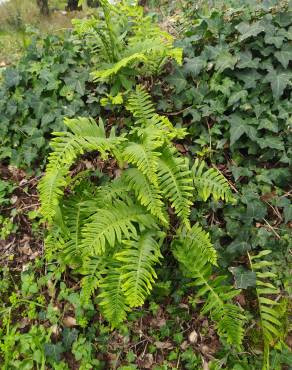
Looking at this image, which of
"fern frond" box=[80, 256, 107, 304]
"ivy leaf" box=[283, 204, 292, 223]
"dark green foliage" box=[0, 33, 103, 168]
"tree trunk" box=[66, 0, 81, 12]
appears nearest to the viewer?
"fern frond" box=[80, 256, 107, 304]

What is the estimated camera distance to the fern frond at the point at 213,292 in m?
2.71

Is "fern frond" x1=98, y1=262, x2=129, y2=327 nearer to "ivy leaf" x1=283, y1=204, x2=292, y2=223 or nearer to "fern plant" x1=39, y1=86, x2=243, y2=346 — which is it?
"fern plant" x1=39, y1=86, x2=243, y2=346

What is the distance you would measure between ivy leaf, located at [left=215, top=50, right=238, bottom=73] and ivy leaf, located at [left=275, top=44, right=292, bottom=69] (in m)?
0.36

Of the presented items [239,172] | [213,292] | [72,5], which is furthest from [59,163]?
[72,5]

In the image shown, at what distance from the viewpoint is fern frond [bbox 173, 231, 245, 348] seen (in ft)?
8.91

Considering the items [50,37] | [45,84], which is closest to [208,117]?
[45,84]

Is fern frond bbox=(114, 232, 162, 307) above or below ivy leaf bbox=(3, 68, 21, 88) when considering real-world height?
below

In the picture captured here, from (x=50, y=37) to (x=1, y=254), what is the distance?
2256 mm

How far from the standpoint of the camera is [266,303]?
9.63ft

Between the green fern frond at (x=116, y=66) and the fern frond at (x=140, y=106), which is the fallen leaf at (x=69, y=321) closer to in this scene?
the fern frond at (x=140, y=106)

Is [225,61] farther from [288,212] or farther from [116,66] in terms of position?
[288,212]

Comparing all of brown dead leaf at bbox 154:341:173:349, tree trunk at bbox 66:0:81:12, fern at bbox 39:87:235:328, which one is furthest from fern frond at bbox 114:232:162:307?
tree trunk at bbox 66:0:81:12

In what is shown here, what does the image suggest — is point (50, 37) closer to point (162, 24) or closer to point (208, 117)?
point (162, 24)

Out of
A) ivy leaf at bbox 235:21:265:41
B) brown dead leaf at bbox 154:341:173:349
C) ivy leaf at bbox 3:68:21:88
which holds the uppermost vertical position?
ivy leaf at bbox 235:21:265:41
